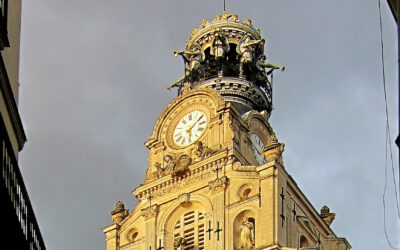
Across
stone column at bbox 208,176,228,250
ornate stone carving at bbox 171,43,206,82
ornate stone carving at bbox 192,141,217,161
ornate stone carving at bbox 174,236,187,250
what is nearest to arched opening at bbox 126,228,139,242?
ornate stone carving at bbox 174,236,187,250

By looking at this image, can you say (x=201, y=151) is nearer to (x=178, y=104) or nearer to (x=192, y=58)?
(x=178, y=104)

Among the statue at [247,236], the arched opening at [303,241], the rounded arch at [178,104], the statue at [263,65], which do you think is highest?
the statue at [263,65]

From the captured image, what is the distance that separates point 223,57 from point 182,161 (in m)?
10.3

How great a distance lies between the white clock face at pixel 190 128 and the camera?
7994 centimetres

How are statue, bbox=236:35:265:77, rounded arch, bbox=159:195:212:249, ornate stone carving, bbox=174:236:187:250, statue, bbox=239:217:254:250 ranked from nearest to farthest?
statue, bbox=239:217:254:250, ornate stone carving, bbox=174:236:187:250, rounded arch, bbox=159:195:212:249, statue, bbox=236:35:265:77

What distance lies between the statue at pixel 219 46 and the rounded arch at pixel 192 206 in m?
12.3

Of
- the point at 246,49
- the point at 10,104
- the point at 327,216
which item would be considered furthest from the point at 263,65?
the point at 10,104

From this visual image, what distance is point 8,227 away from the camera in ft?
145

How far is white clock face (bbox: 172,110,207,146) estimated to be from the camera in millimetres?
79938

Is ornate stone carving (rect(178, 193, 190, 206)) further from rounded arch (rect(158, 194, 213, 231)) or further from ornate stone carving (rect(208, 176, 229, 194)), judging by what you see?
ornate stone carving (rect(208, 176, 229, 194))

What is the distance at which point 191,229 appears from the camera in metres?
76.2

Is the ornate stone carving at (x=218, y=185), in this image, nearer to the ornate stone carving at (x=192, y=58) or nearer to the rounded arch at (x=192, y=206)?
the rounded arch at (x=192, y=206)

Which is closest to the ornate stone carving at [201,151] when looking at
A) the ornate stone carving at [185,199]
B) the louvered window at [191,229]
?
the ornate stone carving at [185,199]

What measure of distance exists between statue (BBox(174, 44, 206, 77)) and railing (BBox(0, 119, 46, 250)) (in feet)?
129
